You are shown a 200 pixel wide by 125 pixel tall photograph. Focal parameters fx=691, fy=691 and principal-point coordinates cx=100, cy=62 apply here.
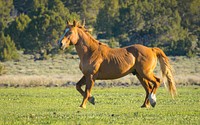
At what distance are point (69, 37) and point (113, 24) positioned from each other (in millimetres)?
59503

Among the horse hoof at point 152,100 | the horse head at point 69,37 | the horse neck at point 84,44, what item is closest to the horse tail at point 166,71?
the horse hoof at point 152,100

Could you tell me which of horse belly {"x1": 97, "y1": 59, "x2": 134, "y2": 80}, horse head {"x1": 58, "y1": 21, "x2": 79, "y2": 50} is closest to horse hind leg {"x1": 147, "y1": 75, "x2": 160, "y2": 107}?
horse belly {"x1": 97, "y1": 59, "x2": 134, "y2": 80}

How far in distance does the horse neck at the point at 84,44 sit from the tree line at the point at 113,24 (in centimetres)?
4119

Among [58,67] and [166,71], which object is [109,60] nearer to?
[166,71]

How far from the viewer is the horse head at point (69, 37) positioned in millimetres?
19344

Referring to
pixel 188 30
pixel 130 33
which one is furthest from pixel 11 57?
pixel 188 30

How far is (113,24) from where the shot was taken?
7875 centimetres

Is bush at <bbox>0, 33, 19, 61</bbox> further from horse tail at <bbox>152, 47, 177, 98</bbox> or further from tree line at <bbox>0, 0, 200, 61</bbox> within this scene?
horse tail at <bbox>152, 47, 177, 98</bbox>

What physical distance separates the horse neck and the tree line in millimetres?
41192

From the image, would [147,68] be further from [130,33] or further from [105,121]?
Answer: [130,33]

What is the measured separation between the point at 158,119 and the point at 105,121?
1231 millimetres

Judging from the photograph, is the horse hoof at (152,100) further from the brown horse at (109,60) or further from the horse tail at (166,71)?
the horse tail at (166,71)

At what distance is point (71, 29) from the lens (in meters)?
19.5

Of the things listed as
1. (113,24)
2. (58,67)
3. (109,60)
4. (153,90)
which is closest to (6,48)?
(58,67)
